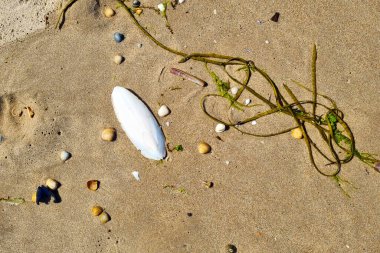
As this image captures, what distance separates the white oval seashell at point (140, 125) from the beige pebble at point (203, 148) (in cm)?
32

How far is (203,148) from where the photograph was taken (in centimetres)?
357

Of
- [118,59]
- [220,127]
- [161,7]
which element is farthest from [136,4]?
[220,127]

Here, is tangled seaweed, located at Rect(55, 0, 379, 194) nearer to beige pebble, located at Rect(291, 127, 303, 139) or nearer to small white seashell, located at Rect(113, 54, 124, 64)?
beige pebble, located at Rect(291, 127, 303, 139)

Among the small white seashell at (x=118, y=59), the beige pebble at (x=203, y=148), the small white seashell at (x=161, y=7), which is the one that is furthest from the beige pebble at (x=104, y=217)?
the small white seashell at (x=161, y=7)

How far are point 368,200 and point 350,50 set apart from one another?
130 centimetres

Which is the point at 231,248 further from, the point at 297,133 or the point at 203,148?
the point at 297,133

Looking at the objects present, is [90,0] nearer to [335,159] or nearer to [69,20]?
[69,20]

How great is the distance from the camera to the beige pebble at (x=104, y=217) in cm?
363

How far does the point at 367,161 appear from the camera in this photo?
349cm

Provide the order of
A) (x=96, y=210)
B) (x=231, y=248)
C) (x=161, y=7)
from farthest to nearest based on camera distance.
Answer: (x=161, y=7) < (x=96, y=210) < (x=231, y=248)

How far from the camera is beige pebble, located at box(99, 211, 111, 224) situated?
143 inches

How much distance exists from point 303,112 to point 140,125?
4.69 ft

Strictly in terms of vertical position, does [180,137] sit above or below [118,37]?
below

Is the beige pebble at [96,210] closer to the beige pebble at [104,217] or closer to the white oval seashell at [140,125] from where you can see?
the beige pebble at [104,217]
